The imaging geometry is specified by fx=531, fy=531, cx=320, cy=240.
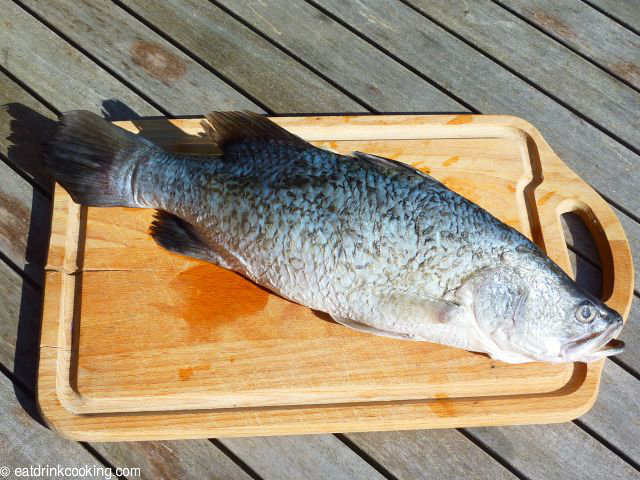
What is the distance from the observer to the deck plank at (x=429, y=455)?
1771 mm

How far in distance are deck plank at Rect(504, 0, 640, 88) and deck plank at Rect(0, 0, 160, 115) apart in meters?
1.83

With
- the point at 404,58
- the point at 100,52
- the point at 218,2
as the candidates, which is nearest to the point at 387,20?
the point at 404,58

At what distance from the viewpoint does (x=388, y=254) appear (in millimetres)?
1551

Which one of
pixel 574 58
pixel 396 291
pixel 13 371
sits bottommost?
pixel 13 371

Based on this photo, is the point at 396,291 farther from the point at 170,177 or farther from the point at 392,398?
the point at 170,177

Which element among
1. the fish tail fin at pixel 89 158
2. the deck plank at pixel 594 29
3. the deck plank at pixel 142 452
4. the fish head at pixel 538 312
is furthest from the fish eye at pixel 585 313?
the fish tail fin at pixel 89 158

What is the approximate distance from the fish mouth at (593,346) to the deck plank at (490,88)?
0.81m

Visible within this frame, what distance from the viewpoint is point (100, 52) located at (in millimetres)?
2279

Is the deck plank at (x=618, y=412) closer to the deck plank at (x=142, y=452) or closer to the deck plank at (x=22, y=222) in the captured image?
the deck plank at (x=142, y=452)

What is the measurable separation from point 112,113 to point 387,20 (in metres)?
1.30

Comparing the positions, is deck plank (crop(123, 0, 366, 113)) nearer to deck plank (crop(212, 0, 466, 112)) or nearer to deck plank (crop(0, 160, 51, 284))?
deck plank (crop(212, 0, 466, 112))

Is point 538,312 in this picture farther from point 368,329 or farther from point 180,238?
point 180,238

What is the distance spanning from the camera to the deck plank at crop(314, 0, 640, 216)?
7.32 ft

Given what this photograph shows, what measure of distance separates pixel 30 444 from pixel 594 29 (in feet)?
9.48
